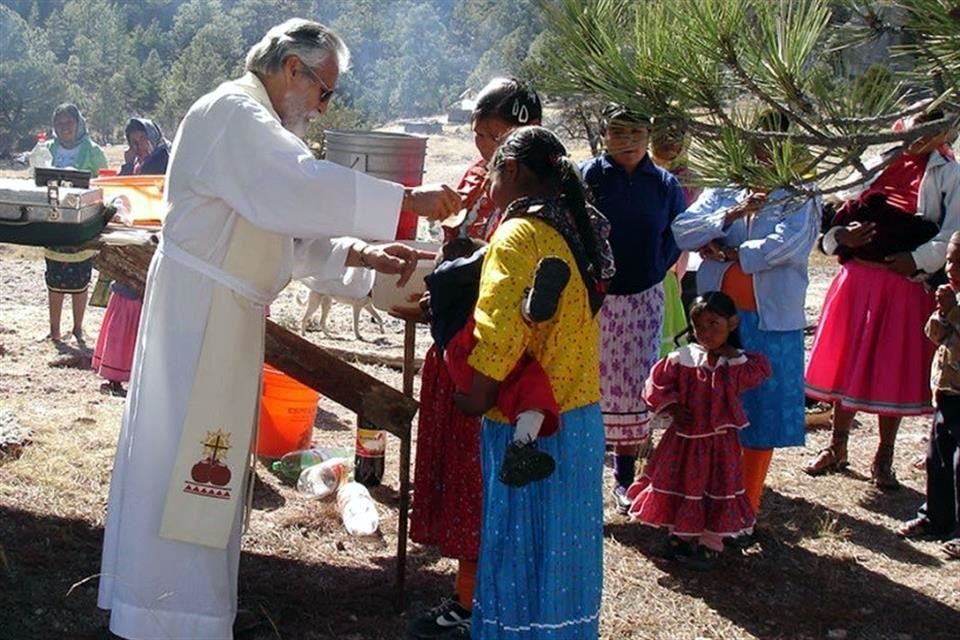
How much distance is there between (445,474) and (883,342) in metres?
2.86

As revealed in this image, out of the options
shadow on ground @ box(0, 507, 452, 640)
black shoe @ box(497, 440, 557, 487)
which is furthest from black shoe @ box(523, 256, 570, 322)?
shadow on ground @ box(0, 507, 452, 640)

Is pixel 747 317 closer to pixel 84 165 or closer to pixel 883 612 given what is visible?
pixel 883 612

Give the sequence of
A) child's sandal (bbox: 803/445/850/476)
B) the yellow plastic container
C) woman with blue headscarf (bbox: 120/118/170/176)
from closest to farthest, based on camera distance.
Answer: the yellow plastic container → child's sandal (bbox: 803/445/850/476) → woman with blue headscarf (bbox: 120/118/170/176)

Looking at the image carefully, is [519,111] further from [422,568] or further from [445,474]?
[422,568]

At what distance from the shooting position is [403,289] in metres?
4.23

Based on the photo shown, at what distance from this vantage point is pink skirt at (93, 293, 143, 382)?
7.23 meters

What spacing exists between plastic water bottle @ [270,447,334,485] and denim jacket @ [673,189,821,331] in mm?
2002

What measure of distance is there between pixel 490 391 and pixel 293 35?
1254 mm

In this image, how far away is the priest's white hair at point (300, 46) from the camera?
3588 millimetres

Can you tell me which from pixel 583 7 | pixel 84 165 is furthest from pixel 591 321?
pixel 84 165

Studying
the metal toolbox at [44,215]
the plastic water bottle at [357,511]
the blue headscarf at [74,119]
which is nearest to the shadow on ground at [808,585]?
the plastic water bottle at [357,511]

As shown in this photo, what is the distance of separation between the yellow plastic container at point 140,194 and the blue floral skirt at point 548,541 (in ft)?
6.80

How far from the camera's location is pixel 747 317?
5.24m

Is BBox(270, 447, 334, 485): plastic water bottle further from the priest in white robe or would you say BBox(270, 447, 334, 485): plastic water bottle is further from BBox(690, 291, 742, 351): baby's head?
BBox(690, 291, 742, 351): baby's head
